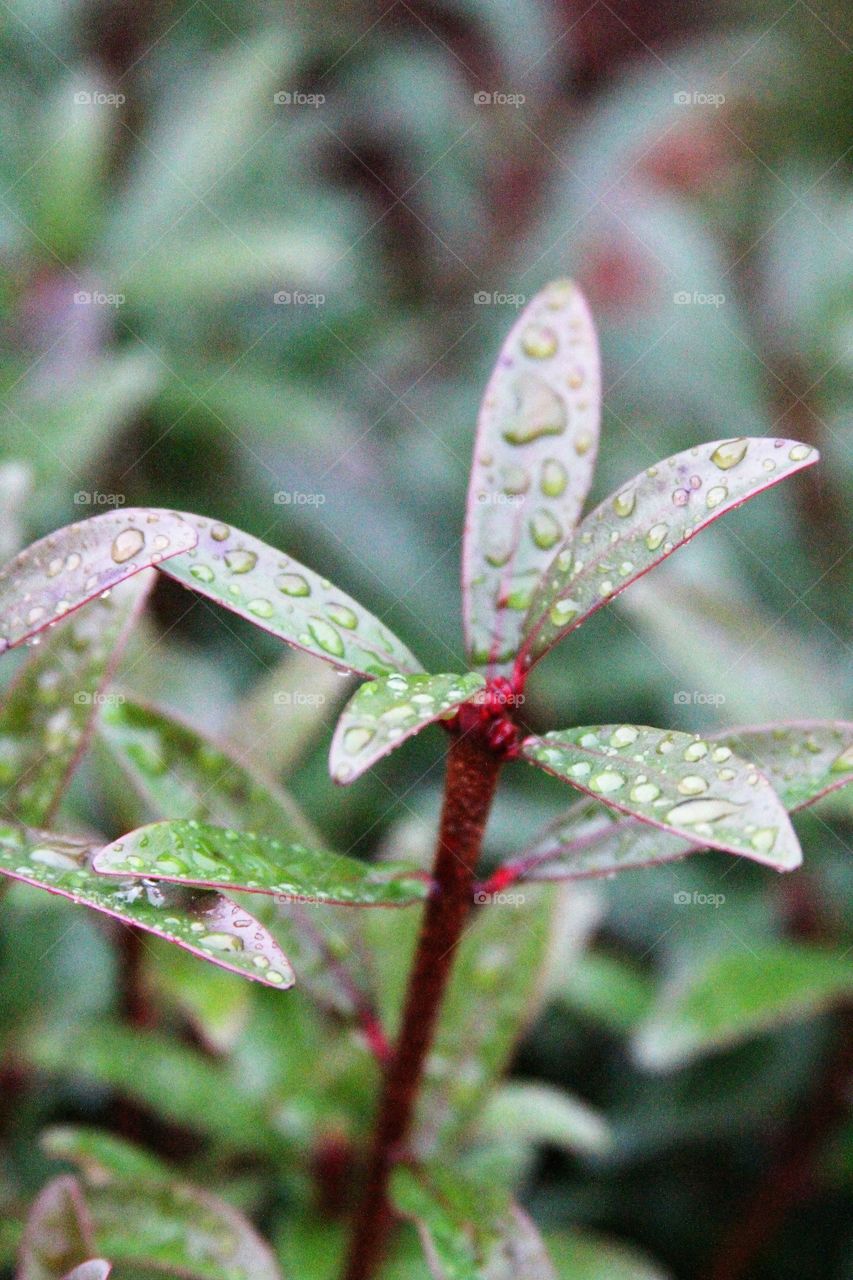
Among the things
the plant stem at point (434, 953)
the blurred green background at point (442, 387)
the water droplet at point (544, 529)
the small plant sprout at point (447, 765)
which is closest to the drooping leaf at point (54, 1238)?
the small plant sprout at point (447, 765)

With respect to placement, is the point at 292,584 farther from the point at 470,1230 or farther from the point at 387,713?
the point at 470,1230

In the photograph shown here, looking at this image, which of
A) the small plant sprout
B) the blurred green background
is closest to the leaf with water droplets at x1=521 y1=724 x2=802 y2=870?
the small plant sprout

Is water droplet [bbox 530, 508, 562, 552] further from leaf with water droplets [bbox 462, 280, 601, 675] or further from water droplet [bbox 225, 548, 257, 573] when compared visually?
water droplet [bbox 225, 548, 257, 573]

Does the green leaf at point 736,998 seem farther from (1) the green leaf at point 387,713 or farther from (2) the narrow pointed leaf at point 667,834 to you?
(1) the green leaf at point 387,713

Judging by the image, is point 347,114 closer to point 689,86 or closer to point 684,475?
point 689,86

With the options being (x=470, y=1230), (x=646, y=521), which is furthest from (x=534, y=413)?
(x=470, y=1230)

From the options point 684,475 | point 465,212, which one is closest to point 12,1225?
point 684,475
